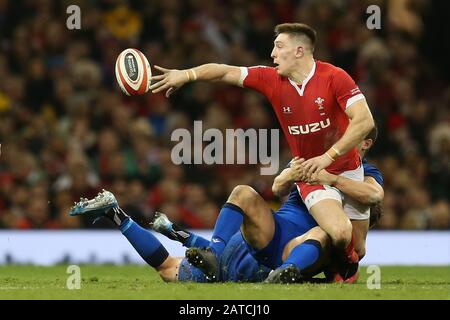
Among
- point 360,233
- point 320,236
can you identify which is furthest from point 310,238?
point 360,233

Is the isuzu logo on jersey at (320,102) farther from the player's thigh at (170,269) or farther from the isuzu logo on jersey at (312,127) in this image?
the player's thigh at (170,269)

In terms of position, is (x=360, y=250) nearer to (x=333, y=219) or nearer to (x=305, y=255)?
(x=333, y=219)

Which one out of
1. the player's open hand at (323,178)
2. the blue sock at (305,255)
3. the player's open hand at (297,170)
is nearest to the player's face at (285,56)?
the player's open hand at (297,170)

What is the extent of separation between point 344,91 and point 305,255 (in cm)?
122

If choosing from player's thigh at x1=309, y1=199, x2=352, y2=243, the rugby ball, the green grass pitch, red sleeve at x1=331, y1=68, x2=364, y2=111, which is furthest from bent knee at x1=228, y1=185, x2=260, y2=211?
the rugby ball

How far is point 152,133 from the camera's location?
1323 centimetres

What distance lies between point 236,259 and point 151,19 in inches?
277

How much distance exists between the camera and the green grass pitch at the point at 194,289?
676 centimetres

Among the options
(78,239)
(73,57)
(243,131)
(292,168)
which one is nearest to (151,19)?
(73,57)

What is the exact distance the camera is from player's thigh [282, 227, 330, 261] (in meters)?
7.61

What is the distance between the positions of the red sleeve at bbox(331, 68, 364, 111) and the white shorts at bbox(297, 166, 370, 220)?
566mm

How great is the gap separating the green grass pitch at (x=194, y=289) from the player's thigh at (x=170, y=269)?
0.09 metres

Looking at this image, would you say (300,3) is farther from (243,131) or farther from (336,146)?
(336,146)

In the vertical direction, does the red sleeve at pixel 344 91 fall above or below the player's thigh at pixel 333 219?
above
